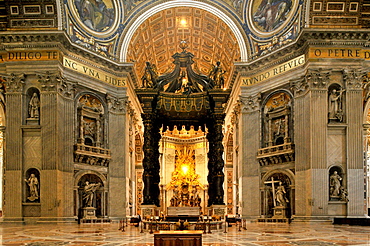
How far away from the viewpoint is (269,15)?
26250 mm

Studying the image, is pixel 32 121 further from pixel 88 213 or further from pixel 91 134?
pixel 88 213

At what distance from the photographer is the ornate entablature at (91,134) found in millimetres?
24031

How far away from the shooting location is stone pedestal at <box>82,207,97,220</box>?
79.0 ft

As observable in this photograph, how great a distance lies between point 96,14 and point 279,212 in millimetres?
13739

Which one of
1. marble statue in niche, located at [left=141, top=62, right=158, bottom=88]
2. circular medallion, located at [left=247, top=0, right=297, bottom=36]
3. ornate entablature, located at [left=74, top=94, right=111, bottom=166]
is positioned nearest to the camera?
marble statue in niche, located at [left=141, top=62, right=158, bottom=88]

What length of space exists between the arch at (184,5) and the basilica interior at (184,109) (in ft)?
0.21

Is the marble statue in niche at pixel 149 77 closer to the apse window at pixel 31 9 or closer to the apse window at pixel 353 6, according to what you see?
the apse window at pixel 31 9

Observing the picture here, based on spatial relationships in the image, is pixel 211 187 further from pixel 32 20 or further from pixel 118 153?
pixel 32 20

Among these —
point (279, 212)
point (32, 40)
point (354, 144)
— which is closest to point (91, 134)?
point (32, 40)

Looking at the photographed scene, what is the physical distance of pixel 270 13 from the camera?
85.8ft

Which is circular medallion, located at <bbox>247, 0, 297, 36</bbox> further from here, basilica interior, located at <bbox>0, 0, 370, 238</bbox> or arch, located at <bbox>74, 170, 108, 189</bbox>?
arch, located at <bbox>74, 170, 108, 189</bbox>

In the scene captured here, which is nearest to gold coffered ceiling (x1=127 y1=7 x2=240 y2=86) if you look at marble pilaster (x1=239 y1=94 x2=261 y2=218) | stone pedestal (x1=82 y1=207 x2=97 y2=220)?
marble pilaster (x1=239 y1=94 x2=261 y2=218)

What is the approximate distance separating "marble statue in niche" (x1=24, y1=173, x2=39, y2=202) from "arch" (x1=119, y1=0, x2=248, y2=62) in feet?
28.5

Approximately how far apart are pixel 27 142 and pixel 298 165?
12152 mm
